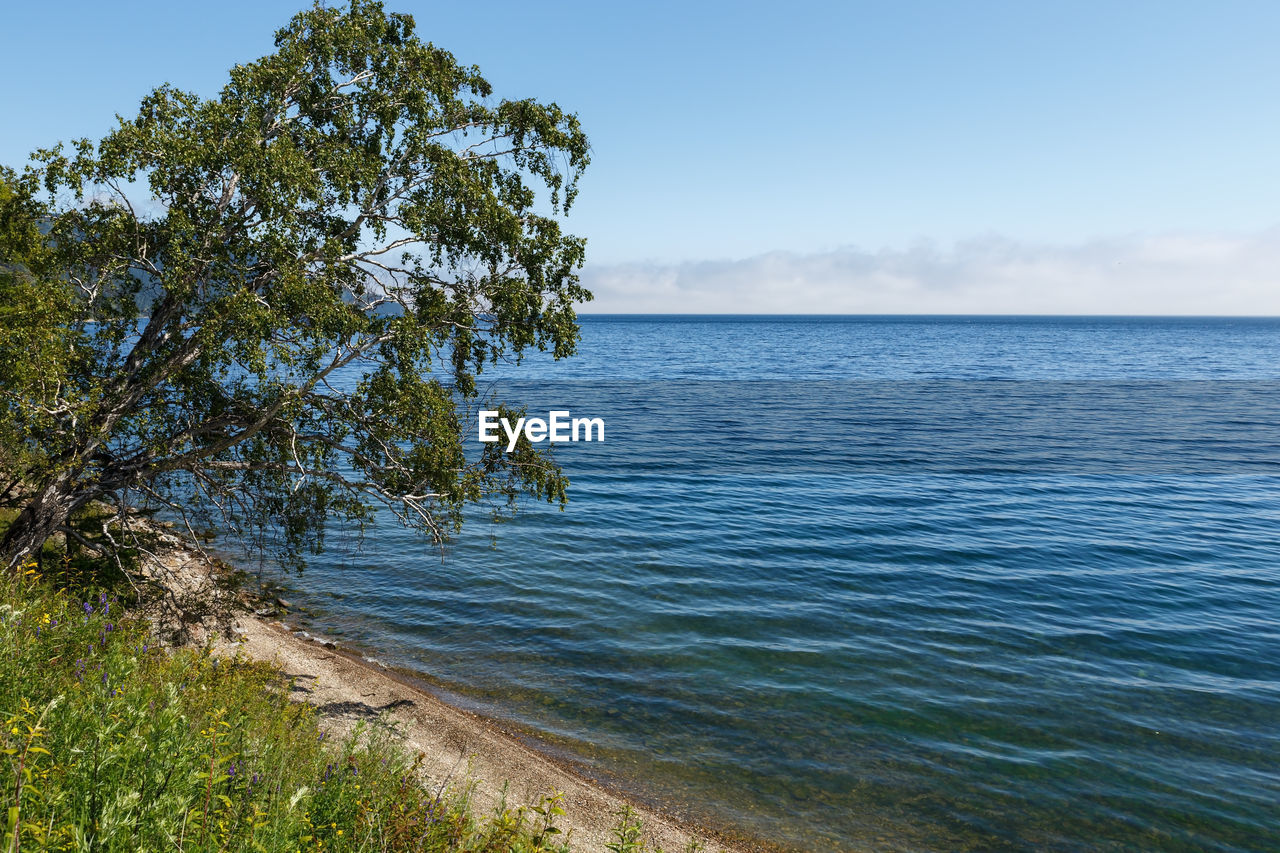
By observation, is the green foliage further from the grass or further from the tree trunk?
the tree trunk

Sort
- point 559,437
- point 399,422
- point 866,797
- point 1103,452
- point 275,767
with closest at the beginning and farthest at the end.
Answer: point 275,767, point 866,797, point 399,422, point 1103,452, point 559,437

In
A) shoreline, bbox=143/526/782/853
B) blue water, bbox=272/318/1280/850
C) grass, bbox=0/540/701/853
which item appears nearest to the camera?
grass, bbox=0/540/701/853

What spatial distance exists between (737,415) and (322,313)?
175 ft

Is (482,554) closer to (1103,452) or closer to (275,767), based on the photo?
(275,767)

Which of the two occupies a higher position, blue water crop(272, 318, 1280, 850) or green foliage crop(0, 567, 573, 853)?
green foliage crop(0, 567, 573, 853)

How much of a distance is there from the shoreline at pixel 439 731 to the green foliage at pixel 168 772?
1.12 m

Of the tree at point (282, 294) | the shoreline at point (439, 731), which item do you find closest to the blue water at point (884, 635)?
the shoreline at point (439, 731)

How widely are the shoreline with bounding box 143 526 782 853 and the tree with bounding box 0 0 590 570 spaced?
2851 millimetres

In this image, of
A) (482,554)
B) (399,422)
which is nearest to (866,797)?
(399,422)

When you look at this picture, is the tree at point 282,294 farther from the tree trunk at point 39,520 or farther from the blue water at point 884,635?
the blue water at point 884,635

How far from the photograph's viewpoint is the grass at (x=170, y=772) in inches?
228

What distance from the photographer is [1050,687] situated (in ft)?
62.3

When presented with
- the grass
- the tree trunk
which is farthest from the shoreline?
the tree trunk

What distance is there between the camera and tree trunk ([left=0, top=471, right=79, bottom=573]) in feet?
51.0
